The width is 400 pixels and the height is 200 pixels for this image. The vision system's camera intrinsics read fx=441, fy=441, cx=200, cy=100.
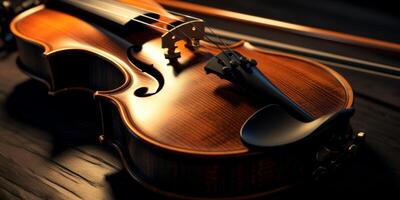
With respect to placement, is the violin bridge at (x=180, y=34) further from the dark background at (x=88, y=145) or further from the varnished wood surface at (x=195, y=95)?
the dark background at (x=88, y=145)


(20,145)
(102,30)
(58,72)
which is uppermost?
(102,30)

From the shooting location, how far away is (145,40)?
4.31 ft

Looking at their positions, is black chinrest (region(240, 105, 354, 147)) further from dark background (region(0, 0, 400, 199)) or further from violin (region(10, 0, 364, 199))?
dark background (region(0, 0, 400, 199))

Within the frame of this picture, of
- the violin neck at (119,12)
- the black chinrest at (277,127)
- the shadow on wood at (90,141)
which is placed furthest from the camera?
the violin neck at (119,12)

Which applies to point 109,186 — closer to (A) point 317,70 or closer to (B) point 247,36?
(A) point 317,70

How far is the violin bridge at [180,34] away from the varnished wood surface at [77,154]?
0.34 meters

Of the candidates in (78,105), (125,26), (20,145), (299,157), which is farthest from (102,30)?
(299,157)

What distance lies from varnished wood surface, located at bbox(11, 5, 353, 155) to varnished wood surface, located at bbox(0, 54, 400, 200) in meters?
0.15

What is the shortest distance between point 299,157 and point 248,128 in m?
0.13

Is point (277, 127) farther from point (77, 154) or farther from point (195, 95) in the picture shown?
point (77, 154)

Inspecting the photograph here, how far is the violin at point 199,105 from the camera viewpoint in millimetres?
894

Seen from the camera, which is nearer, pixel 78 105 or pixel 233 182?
pixel 233 182

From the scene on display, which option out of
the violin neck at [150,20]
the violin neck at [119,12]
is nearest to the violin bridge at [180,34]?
the violin neck at [150,20]

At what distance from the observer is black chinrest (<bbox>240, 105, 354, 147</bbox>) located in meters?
0.86
